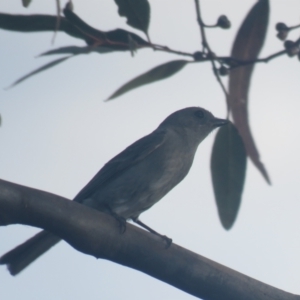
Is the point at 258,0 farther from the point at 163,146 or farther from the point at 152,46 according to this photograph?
the point at 163,146

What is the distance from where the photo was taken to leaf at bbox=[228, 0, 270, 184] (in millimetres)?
2566

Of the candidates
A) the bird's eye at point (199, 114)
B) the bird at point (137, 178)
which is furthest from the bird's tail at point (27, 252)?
the bird's eye at point (199, 114)

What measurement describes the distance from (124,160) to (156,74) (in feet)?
4.92

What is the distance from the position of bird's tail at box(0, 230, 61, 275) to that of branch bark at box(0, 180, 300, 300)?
3.01 feet

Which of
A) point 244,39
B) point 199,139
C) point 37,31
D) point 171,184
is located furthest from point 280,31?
point 199,139

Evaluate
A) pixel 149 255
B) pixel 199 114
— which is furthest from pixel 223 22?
pixel 199 114

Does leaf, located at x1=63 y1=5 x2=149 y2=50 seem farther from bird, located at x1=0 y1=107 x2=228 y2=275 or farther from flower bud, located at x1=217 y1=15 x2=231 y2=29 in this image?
bird, located at x1=0 y1=107 x2=228 y2=275

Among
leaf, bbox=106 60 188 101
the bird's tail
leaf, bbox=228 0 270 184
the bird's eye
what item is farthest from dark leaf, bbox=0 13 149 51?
the bird's eye

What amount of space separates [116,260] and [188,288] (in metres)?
0.25

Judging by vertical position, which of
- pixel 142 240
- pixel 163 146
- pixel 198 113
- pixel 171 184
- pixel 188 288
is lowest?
pixel 188 288

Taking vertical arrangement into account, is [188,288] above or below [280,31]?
below

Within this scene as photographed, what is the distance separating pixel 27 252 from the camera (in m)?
3.09

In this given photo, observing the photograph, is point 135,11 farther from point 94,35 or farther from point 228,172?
point 228,172

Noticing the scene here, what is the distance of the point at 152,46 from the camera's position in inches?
89.2
